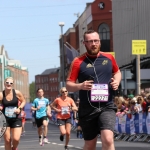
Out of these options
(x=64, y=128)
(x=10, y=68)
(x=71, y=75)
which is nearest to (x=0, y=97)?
(x=71, y=75)

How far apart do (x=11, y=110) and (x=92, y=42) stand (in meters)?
5.29

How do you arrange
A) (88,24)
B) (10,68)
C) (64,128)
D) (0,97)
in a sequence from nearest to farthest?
(0,97)
(64,128)
(88,24)
(10,68)

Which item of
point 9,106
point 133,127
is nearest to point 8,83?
point 9,106

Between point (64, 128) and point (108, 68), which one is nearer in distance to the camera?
point (108, 68)

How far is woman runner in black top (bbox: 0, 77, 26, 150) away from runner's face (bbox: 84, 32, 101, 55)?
16.2ft

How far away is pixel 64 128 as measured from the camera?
20.0 m

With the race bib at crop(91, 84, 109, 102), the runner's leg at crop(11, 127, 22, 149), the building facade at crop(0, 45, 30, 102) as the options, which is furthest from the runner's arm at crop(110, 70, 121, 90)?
the building facade at crop(0, 45, 30, 102)

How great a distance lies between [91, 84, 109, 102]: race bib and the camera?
29.7ft

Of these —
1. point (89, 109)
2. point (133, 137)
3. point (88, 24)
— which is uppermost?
point (88, 24)

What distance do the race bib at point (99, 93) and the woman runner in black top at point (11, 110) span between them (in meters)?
4.99

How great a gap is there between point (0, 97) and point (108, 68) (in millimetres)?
4989

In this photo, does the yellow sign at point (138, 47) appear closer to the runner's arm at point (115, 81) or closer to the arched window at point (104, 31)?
the runner's arm at point (115, 81)

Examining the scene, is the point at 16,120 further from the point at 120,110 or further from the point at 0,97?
the point at 120,110

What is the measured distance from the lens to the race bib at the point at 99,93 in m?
9.05
